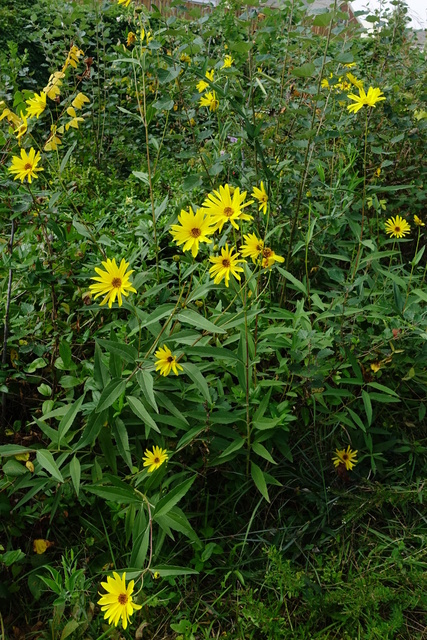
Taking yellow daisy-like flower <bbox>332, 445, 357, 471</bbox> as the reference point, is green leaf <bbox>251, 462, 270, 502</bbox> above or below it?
above

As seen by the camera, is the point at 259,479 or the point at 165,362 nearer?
the point at 165,362

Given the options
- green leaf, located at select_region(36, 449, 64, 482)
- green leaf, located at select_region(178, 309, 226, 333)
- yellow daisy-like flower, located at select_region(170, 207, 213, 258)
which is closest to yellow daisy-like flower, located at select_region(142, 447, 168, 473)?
green leaf, located at select_region(36, 449, 64, 482)

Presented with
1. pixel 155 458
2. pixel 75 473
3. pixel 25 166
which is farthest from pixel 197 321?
pixel 25 166

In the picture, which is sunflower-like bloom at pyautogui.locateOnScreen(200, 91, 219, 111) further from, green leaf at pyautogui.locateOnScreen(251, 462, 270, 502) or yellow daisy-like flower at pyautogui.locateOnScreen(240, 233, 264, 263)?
green leaf at pyautogui.locateOnScreen(251, 462, 270, 502)

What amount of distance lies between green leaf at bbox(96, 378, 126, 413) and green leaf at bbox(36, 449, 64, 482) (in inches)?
7.1

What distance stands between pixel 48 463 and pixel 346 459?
88cm

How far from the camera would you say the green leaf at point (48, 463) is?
1415 mm


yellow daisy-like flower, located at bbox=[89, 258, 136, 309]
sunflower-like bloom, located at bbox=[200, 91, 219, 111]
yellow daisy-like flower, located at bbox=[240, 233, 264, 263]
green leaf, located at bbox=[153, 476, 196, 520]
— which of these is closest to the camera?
yellow daisy-like flower, located at bbox=[89, 258, 136, 309]

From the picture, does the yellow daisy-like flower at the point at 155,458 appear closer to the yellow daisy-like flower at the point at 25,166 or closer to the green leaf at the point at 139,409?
the green leaf at the point at 139,409

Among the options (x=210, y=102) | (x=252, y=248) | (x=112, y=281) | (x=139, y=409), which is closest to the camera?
(x=112, y=281)

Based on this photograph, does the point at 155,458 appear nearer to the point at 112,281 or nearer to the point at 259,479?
the point at 259,479

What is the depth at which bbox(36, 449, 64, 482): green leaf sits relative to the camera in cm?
142

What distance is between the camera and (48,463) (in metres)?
1.45

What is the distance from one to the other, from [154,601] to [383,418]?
0.95m
